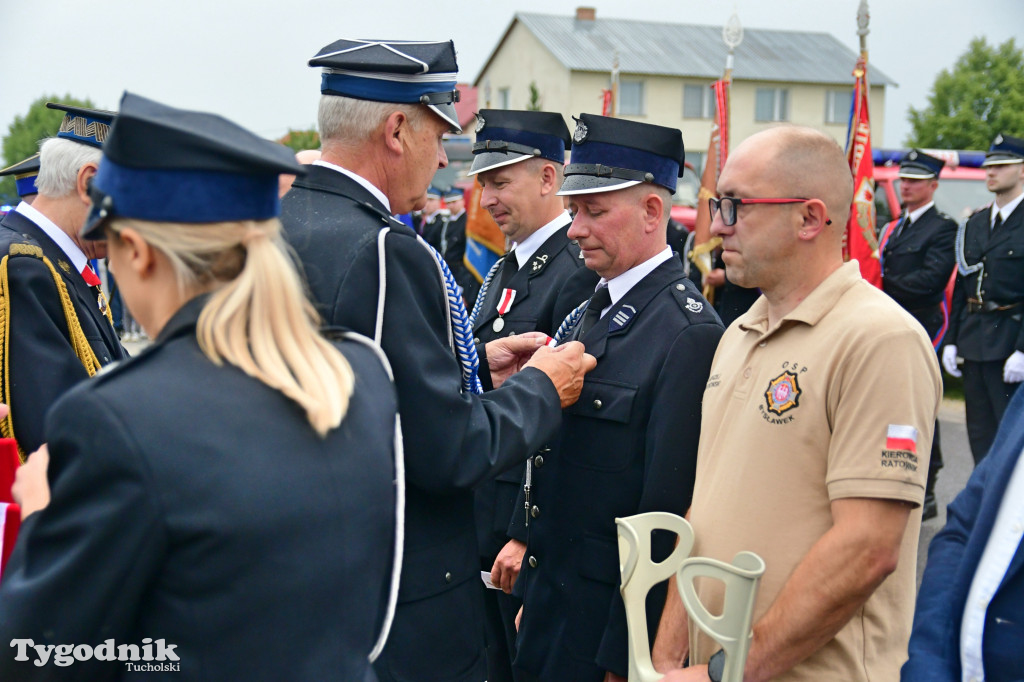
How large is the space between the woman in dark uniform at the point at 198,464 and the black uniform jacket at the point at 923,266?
715 cm

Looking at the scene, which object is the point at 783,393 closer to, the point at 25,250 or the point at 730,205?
the point at 730,205

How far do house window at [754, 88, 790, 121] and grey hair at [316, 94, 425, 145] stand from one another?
4449 cm

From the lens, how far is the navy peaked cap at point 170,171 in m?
1.34

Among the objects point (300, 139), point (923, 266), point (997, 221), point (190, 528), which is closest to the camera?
point (190, 528)

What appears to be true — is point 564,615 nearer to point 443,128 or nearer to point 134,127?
point 443,128

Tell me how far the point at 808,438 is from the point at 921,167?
7148 mm

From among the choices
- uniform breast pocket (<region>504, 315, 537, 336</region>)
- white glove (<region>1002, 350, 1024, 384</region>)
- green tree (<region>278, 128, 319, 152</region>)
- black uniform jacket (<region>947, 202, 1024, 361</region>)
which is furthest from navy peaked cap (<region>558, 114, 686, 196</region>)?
green tree (<region>278, 128, 319, 152</region>)

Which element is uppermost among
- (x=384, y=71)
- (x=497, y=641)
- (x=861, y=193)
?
(x=384, y=71)

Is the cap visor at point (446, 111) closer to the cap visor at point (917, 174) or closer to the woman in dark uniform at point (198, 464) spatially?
the woman in dark uniform at point (198, 464)

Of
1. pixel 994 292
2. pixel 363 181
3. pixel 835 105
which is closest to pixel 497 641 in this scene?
pixel 363 181

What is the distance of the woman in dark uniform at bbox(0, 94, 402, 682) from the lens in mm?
1250

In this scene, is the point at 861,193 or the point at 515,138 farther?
the point at 861,193

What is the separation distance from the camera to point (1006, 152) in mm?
7270

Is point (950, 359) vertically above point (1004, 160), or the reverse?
point (1004, 160)
